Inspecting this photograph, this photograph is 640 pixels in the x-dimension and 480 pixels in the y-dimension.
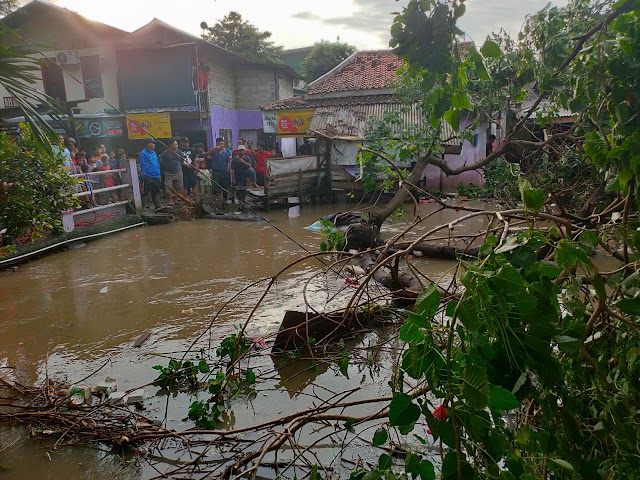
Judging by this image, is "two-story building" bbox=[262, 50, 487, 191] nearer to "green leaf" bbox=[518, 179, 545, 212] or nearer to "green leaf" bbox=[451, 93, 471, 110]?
"green leaf" bbox=[451, 93, 471, 110]

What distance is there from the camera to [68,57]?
18.1m

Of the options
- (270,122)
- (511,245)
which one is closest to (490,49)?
(511,245)

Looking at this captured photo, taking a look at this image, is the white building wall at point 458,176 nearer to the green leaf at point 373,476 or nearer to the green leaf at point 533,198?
the green leaf at point 533,198

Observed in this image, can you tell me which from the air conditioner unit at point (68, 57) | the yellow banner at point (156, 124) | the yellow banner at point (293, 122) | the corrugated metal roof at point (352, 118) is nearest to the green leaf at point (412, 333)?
the corrugated metal roof at point (352, 118)

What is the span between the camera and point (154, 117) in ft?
63.3

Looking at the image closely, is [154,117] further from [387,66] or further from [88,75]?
[387,66]

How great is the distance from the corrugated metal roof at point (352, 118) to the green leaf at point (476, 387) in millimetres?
14358

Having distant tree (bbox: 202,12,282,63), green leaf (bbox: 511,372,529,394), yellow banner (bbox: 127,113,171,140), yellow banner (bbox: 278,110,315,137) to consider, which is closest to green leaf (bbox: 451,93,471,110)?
green leaf (bbox: 511,372,529,394)

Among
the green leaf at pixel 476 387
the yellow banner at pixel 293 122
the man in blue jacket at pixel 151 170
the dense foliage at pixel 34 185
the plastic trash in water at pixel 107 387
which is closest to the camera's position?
the green leaf at pixel 476 387

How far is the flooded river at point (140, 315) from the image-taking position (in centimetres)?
383

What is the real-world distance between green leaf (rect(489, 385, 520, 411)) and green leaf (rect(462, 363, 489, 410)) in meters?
0.06

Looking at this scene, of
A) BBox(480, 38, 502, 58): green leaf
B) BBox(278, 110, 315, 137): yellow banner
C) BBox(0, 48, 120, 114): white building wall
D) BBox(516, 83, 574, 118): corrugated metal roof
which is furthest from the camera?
BBox(0, 48, 120, 114): white building wall

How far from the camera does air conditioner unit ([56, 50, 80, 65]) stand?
17.7m

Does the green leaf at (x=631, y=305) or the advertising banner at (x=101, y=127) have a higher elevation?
the advertising banner at (x=101, y=127)
